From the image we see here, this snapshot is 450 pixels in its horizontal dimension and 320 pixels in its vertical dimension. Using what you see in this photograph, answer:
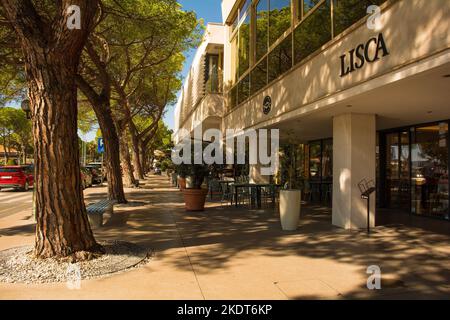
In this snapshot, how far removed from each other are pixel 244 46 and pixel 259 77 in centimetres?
322

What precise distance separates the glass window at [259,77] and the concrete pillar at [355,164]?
546cm

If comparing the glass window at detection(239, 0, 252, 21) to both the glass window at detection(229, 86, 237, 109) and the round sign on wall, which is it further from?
the round sign on wall

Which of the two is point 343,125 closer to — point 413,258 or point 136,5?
point 413,258

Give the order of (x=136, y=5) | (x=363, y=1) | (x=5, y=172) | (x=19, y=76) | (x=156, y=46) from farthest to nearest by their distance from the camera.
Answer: (x=5, y=172), (x=156, y=46), (x=19, y=76), (x=136, y=5), (x=363, y=1)

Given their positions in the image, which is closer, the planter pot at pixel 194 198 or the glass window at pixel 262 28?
the planter pot at pixel 194 198

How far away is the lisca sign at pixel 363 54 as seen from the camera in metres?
6.45

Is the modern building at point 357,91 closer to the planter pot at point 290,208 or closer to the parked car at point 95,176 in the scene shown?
the planter pot at point 290,208

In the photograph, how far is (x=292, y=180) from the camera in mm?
8891

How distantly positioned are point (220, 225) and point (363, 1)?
5.78 m

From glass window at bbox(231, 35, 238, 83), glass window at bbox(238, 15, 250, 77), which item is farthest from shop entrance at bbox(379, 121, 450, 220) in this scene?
glass window at bbox(231, 35, 238, 83)

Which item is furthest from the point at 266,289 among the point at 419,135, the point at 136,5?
the point at 136,5

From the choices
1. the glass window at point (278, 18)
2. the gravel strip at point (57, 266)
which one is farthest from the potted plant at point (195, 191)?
the gravel strip at point (57, 266)

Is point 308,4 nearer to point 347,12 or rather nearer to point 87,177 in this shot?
point 347,12
